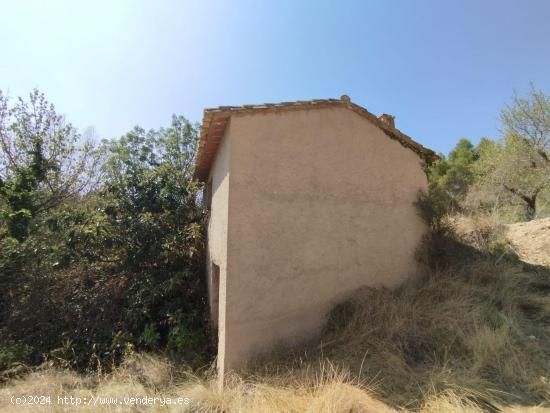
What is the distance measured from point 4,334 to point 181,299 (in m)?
4.75

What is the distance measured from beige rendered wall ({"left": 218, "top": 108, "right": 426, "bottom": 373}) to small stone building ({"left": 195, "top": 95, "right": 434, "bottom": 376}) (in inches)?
0.9

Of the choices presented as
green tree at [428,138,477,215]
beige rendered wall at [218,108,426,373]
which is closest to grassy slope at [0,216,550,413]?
beige rendered wall at [218,108,426,373]

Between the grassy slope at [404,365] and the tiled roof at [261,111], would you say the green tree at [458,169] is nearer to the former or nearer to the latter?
the tiled roof at [261,111]

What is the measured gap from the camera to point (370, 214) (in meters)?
7.50

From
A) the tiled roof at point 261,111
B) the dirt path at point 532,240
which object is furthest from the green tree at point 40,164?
the dirt path at point 532,240

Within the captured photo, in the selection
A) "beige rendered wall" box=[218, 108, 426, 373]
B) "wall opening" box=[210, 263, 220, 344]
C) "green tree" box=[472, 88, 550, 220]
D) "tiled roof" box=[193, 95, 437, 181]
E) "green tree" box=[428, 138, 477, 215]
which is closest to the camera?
"beige rendered wall" box=[218, 108, 426, 373]

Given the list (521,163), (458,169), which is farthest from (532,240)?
(458,169)

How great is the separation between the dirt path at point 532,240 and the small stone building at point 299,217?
15.0ft

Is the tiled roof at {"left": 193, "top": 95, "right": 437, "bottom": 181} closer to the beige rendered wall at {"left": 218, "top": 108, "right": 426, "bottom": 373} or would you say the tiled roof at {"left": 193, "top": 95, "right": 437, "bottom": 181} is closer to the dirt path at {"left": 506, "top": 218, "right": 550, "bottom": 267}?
the beige rendered wall at {"left": 218, "top": 108, "right": 426, "bottom": 373}

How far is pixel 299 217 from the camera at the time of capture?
6594 millimetres

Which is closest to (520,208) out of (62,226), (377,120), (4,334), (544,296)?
(544,296)

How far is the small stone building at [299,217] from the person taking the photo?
19.7ft

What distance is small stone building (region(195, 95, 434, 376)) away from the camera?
5.99 m

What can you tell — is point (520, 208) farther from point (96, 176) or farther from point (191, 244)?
point (96, 176)
